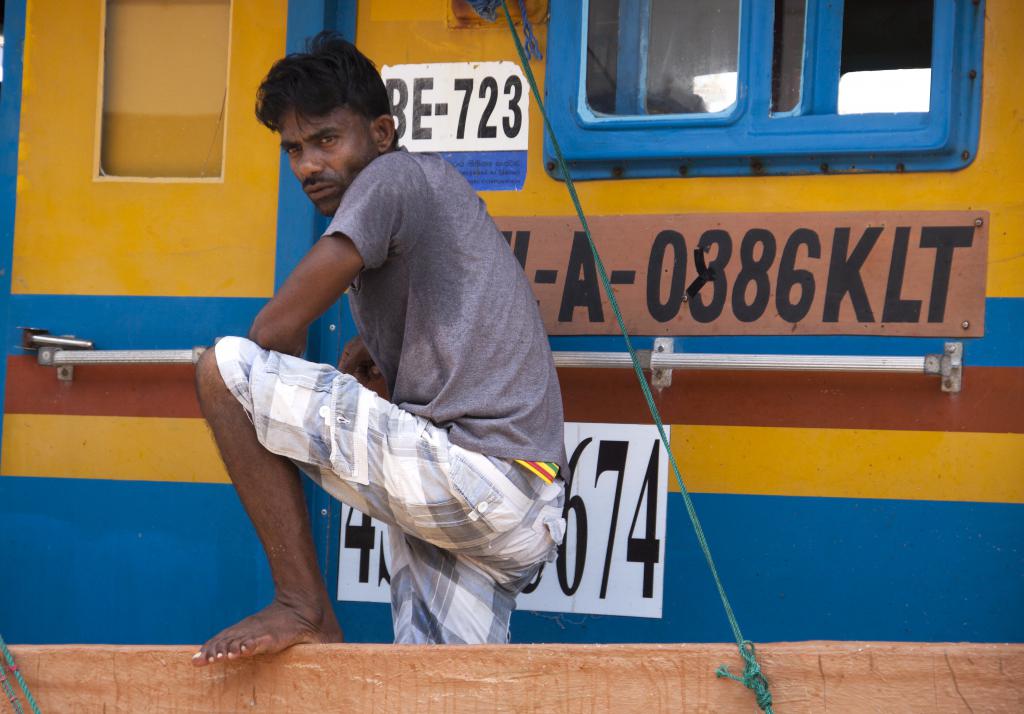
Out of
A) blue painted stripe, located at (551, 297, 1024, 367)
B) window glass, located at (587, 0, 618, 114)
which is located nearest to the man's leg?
blue painted stripe, located at (551, 297, 1024, 367)

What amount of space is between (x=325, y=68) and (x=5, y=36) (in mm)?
1278

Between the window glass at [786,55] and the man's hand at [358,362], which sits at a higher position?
the window glass at [786,55]

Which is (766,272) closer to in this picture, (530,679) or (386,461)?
(386,461)

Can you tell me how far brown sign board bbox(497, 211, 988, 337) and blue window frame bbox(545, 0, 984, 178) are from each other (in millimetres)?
121

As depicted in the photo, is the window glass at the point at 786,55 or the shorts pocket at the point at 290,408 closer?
the shorts pocket at the point at 290,408

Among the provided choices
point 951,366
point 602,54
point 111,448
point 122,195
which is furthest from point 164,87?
point 951,366

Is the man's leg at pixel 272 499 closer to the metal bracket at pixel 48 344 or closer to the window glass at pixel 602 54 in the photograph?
the metal bracket at pixel 48 344

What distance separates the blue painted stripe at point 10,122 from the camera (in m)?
3.02

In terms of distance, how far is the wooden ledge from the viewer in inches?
63.7

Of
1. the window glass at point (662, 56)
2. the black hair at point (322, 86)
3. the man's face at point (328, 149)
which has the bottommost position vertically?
the man's face at point (328, 149)

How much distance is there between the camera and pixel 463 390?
2084 millimetres

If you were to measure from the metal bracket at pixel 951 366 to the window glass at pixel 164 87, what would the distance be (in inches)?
68.3

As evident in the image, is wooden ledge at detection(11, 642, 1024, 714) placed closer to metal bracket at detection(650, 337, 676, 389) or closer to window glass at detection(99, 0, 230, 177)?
metal bracket at detection(650, 337, 676, 389)

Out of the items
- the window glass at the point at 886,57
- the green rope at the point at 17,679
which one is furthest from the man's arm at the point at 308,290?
the window glass at the point at 886,57
